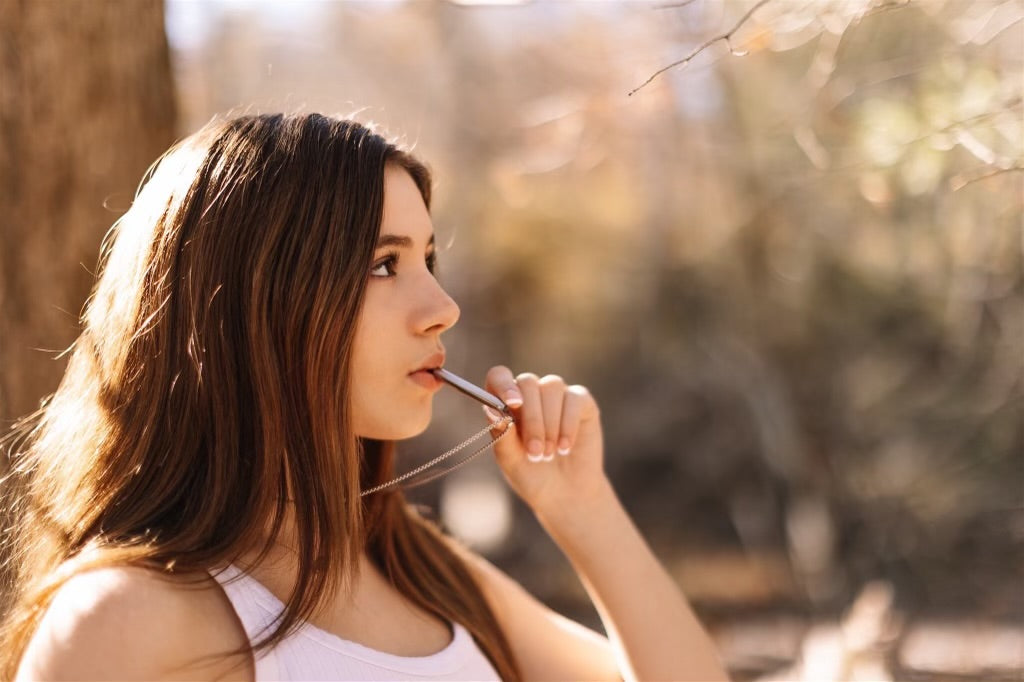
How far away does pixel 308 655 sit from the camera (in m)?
1.40

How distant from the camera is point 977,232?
329 centimetres

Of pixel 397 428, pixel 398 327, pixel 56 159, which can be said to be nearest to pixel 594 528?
pixel 397 428

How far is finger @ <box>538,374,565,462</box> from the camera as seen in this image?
68.5 inches

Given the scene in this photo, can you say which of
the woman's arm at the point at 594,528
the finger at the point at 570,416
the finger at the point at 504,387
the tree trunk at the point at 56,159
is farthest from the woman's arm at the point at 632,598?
the tree trunk at the point at 56,159

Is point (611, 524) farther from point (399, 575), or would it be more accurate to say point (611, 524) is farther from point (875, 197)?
point (875, 197)

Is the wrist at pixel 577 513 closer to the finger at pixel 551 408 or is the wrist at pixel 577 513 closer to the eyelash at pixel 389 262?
the finger at pixel 551 408

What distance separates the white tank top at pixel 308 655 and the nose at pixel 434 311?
0.44 meters

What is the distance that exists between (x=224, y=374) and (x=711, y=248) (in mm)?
3849

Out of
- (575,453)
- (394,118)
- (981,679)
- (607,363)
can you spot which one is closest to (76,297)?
(575,453)

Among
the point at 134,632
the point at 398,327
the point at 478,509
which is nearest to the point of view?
the point at 134,632

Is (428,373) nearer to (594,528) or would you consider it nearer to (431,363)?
(431,363)

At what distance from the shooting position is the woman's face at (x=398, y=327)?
147 centimetres

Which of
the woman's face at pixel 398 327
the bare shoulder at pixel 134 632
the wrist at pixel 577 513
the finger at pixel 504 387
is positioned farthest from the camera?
the wrist at pixel 577 513

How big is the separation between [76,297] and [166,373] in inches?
27.6
